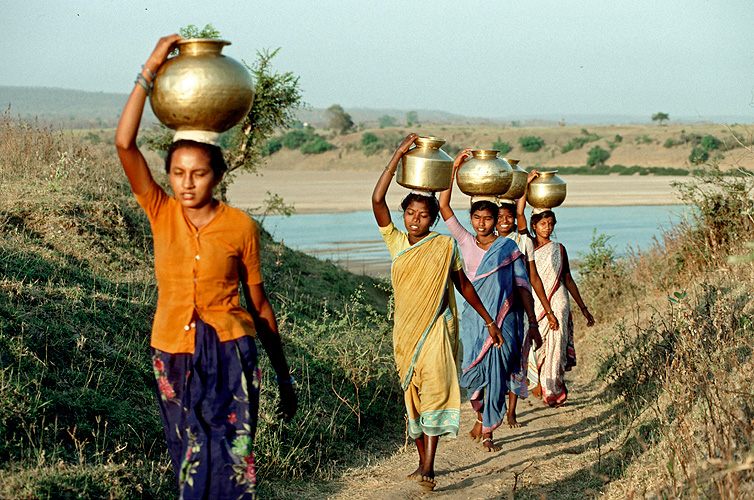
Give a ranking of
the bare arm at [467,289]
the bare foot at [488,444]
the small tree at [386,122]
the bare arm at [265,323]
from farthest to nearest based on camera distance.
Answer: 1. the small tree at [386,122]
2. the bare foot at [488,444]
3. the bare arm at [467,289]
4. the bare arm at [265,323]

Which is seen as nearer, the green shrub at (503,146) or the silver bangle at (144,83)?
the silver bangle at (144,83)

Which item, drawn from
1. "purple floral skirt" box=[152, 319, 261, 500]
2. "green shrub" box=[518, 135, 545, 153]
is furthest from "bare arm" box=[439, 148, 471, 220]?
"green shrub" box=[518, 135, 545, 153]

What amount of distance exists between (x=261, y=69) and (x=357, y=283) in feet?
12.2

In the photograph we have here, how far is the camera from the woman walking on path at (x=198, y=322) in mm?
3113

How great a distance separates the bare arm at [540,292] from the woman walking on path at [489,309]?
0.37m

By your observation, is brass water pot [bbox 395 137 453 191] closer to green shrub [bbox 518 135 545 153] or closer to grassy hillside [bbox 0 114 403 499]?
grassy hillside [bbox 0 114 403 499]

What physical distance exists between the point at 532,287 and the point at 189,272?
472cm

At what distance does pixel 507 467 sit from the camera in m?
5.61

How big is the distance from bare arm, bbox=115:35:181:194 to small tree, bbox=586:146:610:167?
53096 mm

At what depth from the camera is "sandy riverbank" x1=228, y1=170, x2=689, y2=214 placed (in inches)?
1196

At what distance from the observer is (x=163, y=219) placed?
322 cm

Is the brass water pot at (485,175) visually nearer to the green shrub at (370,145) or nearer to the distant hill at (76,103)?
the green shrub at (370,145)

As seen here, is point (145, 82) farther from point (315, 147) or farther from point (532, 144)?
point (532, 144)

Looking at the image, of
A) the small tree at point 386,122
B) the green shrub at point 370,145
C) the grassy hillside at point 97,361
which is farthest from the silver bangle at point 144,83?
the small tree at point 386,122
